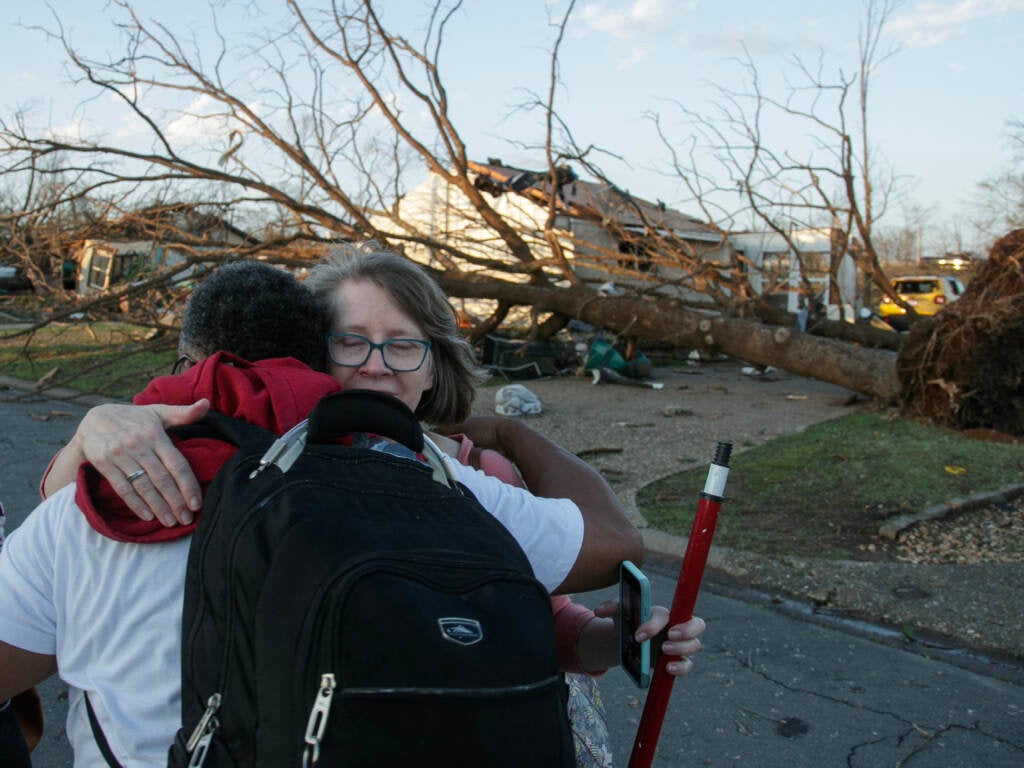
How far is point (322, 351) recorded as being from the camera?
65.0 inches

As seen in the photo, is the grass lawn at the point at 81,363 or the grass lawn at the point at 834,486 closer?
the grass lawn at the point at 834,486

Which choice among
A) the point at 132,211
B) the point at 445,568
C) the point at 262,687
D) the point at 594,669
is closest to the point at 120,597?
the point at 262,687

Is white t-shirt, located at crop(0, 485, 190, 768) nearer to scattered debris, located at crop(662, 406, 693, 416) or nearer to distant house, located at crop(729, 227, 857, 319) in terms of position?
scattered debris, located at crop(662, 406, 693, 416)

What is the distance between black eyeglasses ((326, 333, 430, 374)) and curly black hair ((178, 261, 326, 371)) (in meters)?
0.30

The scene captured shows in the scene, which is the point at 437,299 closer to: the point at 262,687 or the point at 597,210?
the point at 262,687

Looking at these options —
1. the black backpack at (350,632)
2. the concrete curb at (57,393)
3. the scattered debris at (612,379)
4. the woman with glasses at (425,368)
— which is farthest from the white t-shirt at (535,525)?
the scattered debris at (612,379)

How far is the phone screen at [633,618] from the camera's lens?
149 centimetres

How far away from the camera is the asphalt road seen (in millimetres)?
3285

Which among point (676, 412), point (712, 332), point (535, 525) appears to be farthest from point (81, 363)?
point (535, 525)

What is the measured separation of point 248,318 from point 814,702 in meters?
3.12

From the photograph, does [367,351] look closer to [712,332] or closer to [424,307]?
[424,307]

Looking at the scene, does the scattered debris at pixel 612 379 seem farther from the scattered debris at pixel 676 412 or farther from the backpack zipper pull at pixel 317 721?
the backpack zipper pull at pixel 317 721

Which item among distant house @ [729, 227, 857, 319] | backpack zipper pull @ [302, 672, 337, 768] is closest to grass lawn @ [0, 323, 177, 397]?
distant house @ [729, 227, 857, 319]

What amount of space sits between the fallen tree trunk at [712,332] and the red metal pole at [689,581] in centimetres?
852
